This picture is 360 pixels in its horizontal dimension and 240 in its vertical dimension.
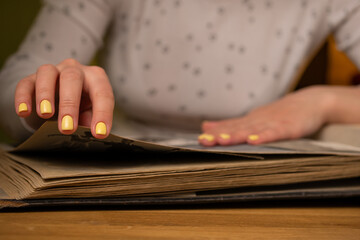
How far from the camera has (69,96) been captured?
0.33 meters

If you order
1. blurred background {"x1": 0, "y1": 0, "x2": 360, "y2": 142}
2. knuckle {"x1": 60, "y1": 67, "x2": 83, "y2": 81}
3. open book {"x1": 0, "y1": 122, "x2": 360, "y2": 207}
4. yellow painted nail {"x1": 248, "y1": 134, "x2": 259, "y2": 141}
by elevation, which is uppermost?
blurred background {"x1": 0, "y1": 0, "x2": 360, "y2": 142}

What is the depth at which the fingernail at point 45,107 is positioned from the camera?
324mm

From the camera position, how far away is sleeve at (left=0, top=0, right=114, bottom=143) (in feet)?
2.37

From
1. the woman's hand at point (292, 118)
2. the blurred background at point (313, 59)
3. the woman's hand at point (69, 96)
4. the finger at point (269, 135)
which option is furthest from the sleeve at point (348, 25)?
the woman's hand at point (69, 96)

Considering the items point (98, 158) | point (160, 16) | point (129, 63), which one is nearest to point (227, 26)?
point (160, 16)

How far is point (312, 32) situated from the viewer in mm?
1004

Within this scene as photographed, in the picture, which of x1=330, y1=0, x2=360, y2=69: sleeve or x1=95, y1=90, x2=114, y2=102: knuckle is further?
x1=330, y1=0, x2=360, y2=69: sleeve

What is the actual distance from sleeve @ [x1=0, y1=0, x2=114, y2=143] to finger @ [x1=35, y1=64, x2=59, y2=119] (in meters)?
0.31

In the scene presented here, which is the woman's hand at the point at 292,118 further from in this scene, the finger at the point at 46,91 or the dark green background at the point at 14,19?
the dark green background at the point at 14,19

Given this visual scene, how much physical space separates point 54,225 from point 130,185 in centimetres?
8

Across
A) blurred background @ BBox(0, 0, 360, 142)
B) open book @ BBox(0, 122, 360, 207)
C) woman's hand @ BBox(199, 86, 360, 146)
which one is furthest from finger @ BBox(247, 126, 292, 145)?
blurred background @ BBox(0, 0, 360, 142)

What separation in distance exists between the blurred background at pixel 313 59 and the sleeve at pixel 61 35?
108cm

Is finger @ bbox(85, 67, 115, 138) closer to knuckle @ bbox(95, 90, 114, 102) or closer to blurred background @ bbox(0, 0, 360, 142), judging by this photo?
knuckle @ bbox(95, 90, 114, 102)

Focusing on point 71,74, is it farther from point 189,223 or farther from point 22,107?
point 189,223
